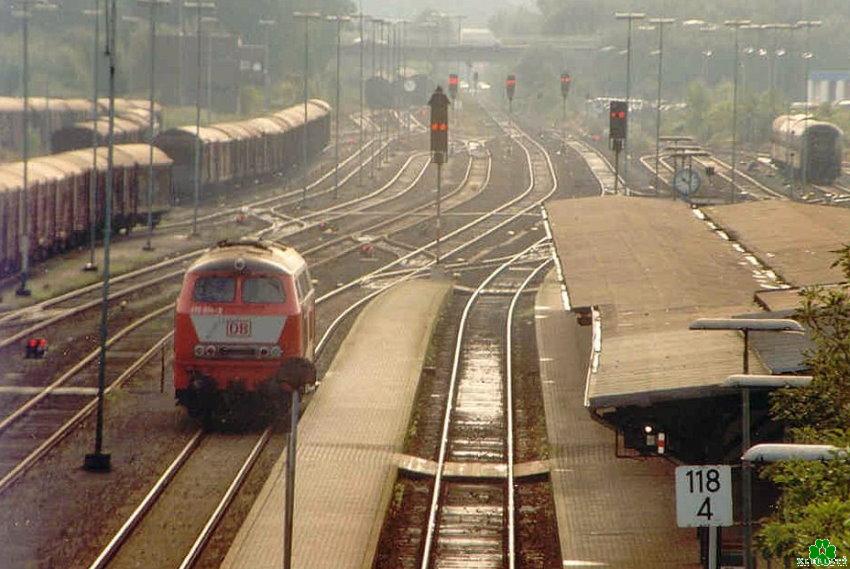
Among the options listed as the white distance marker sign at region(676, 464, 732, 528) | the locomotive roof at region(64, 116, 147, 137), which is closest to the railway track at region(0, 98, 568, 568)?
the white distance marker sign at region(676, 464, 732, 528)

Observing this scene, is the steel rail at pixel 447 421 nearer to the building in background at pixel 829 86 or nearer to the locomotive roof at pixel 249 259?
the locomotive roof at pixel 249 259

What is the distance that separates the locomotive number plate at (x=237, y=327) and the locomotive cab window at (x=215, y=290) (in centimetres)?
36

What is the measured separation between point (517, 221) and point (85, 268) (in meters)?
21.4

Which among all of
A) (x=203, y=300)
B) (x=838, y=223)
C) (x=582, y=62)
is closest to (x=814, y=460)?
(x=203, y=300)

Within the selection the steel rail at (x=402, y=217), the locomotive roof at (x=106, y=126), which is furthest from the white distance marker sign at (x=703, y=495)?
the locomotive roof at (x=106, y=126)

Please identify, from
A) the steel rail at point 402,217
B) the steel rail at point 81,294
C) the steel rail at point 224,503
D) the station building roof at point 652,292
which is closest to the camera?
the station building roof at point 652,292

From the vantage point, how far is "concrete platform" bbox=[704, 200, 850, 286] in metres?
27.6

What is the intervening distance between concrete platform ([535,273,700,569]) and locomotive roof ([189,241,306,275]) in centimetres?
506

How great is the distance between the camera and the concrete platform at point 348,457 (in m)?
19.9

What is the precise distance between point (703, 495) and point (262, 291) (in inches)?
510

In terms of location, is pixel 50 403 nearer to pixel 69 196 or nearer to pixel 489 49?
pixel 69 196

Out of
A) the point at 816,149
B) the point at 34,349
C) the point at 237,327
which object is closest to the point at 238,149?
the point at 816,149

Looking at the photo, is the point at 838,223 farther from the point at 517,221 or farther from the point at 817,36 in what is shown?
the point at 817,36

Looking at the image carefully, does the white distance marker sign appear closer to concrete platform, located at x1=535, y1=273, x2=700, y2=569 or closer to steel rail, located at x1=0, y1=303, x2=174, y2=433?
concrete platform, located at x1=535, y1=273, x2=700, y2=569
